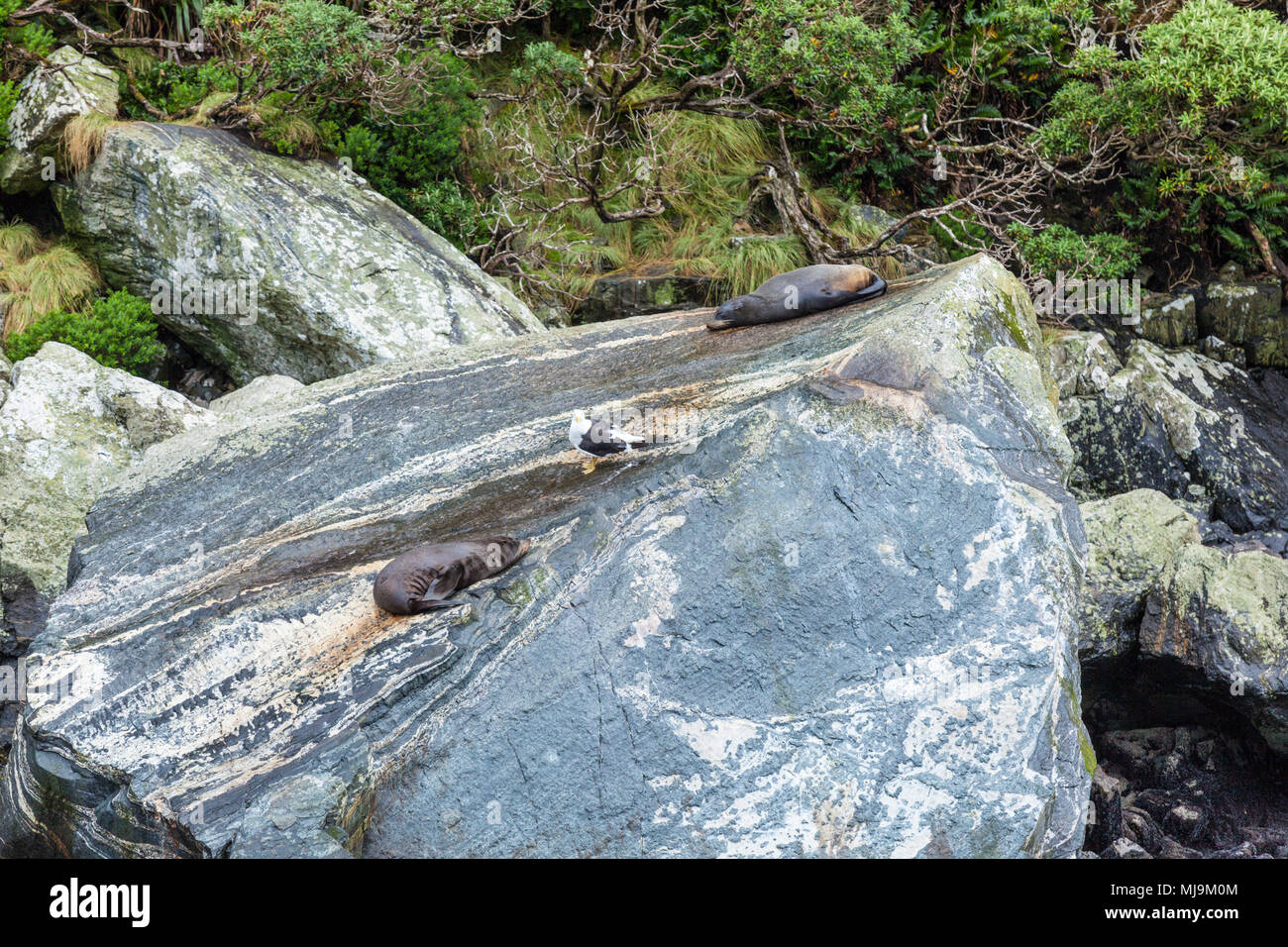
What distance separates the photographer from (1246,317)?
11719mm

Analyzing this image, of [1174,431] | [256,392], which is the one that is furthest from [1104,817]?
[256,392]

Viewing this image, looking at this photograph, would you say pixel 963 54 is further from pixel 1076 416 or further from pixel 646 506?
pixel 646 506

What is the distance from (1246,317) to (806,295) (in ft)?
24.2

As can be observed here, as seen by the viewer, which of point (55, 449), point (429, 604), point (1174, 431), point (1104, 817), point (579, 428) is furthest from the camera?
point (1174, 431)

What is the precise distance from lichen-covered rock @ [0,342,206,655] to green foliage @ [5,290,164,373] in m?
1.03

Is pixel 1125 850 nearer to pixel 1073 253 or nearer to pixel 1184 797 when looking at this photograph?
pixel 1184 797

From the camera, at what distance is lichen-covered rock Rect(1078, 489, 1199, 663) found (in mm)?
7270

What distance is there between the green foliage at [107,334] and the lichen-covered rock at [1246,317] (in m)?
11.1

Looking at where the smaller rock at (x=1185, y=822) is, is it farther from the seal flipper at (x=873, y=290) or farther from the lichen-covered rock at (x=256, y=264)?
the lichen-covered rock at (x=256, y=264)

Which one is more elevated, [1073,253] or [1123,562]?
[1073,253]

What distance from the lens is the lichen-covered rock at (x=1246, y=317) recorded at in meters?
11.7

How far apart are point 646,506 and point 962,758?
1.79 m

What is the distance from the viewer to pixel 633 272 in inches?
496

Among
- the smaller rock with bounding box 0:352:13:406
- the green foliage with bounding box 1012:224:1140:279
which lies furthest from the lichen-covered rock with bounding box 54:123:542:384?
the green foliage with bounding box 1012:224:1140:279
